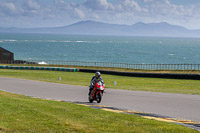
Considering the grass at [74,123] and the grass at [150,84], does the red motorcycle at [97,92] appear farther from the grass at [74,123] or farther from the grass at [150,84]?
the grass at [150,84]

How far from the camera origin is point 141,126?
1048 cm

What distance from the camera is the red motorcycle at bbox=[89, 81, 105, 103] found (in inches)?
701

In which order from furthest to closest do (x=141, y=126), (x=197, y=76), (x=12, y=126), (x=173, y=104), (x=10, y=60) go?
(x=10, y=60) < (x=197, y=76) < (x=173, y=104) < (x=141, y=126) < (x=12, y=126)

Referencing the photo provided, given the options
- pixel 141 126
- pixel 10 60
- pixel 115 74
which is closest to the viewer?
pixel 141 126

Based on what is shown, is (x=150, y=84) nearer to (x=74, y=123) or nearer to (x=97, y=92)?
(x=97, y=92)

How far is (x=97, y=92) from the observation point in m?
18.2

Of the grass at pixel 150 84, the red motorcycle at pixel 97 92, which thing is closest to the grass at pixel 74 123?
the red motorcycle at pixel 97 92

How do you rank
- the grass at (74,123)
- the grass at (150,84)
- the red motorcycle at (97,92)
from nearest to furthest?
the grass at (74,123) < the red motorcycle at (97,92) < the grass at (150,84)

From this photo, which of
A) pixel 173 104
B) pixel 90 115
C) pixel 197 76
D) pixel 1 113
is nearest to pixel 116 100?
pixel 173 104

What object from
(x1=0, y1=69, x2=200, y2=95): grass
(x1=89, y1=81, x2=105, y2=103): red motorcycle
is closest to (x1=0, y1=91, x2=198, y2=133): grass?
(x1=89, y1=81, x2=105, y2=103): red motorcycle

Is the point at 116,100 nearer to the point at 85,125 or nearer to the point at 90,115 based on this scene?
the point at 90,115

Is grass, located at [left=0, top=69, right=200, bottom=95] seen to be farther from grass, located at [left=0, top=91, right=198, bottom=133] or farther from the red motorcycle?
grass, located at [left=0, top=91, right=198, bottom=133]

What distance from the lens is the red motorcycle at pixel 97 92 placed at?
17812 mm

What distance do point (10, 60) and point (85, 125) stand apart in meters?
78.9
